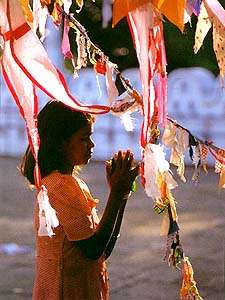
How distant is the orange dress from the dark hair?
45mm

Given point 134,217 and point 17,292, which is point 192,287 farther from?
point 134,217

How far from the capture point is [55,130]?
2656mm

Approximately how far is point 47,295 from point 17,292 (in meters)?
3.15

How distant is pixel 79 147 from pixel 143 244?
4.70m

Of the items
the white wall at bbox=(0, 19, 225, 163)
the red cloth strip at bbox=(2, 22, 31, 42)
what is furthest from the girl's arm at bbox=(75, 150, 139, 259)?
the white wall at bbox=(0, 19, 225, 163)

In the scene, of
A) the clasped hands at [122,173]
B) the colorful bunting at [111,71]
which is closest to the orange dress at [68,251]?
the clasped hands at [122,173]

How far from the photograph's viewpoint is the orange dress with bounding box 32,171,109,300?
2.56m

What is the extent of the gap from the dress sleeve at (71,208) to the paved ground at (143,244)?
3106 millimetres

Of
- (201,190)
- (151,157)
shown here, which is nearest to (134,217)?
(201,190)

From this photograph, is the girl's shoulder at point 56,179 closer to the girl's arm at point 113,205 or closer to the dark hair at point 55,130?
the dark hair at point 55,130

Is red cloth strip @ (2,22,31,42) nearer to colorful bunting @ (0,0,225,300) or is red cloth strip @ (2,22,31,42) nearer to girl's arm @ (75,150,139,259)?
colorful bunting @ (0,0,225,300)

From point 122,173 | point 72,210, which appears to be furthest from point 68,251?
point 122,173

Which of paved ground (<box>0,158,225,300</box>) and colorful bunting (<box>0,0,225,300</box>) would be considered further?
paved ground (<box>0,158,225,300</box>)

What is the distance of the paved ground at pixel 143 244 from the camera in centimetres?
583
